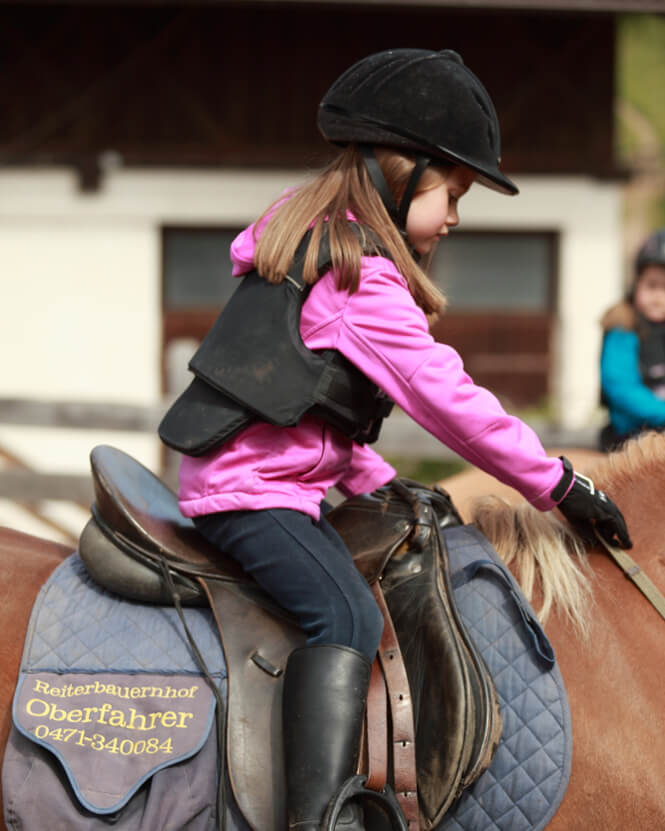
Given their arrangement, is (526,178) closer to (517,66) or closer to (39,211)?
(517,66)

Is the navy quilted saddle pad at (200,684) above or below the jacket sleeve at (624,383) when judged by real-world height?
below

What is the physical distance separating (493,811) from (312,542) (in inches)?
24.0

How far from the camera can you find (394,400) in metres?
1.90

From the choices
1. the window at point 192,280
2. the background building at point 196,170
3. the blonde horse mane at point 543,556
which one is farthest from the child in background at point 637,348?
the window at point 192,280

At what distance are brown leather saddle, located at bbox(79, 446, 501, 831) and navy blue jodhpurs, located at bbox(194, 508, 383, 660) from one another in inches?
2.9

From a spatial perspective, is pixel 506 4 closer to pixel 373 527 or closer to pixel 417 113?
pixel 417 113

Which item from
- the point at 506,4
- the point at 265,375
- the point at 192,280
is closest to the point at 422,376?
the point at 265,375

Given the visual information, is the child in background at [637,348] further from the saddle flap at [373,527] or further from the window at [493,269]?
the window at [493,269]

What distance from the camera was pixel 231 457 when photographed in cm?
187

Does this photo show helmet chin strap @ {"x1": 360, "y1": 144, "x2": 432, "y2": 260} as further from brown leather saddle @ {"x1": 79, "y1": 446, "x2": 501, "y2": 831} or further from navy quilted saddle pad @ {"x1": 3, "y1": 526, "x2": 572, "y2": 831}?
navy quilted saddle pad @ {"x1": 3, "y1": 526, "x2": 572, "y2": 831}

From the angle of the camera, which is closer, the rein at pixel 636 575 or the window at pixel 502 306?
the rein at pixel 636 575

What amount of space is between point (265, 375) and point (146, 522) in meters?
0.43

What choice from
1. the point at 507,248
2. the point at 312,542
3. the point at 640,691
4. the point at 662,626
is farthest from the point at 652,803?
the point at 507,248

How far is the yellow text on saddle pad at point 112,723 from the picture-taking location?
69.3 inches
